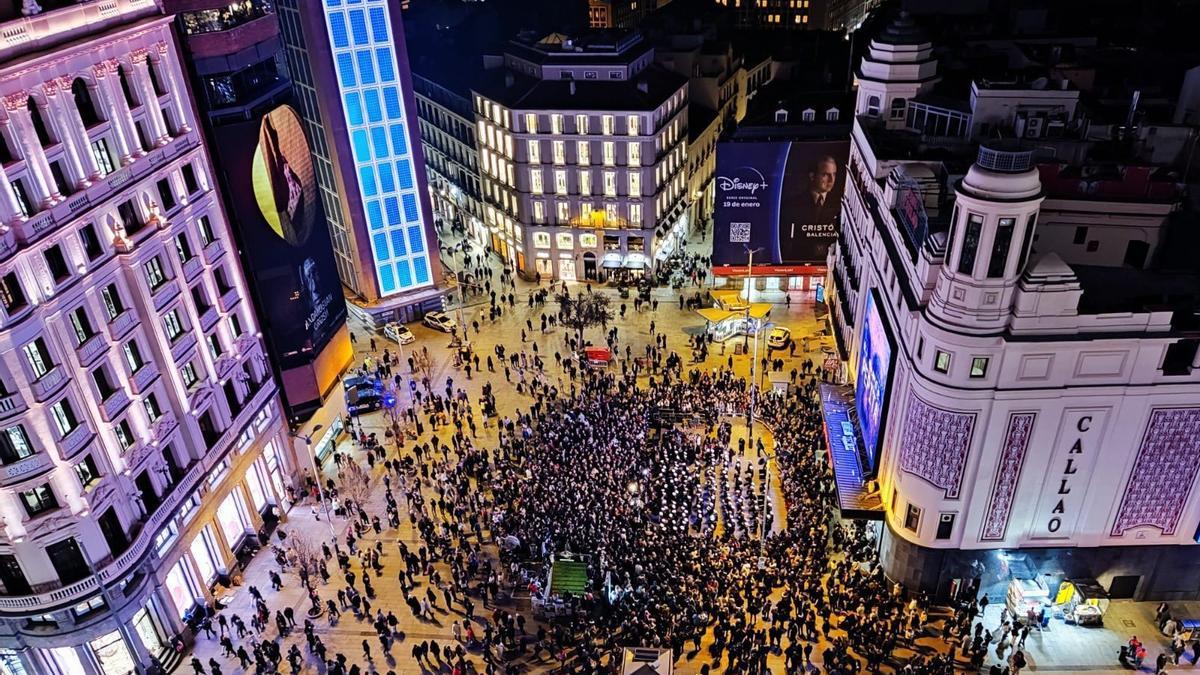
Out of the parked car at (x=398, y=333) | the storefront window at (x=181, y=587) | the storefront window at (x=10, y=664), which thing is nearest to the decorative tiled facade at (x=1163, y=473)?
the storefront window at (x=181, y=587)

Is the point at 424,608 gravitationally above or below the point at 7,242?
below

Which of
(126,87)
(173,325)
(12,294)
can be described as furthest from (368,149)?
(12,294)

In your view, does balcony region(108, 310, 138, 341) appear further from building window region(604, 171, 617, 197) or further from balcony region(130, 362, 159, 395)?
building window region(604, 171, 617, 197)

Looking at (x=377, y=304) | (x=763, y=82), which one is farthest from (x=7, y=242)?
(x=763, y=82)

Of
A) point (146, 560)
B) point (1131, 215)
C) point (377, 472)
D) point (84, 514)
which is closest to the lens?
point (84, 514)

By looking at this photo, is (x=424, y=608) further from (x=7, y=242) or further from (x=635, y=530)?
(x=7, y=242)

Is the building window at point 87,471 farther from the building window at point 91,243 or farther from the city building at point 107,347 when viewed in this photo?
the building window at point 91,243

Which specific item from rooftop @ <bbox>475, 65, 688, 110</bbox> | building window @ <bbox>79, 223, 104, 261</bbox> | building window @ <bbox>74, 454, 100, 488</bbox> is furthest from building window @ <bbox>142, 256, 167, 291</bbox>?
rooftop @ <bbox>475, 65, 688, 110</bbox>
